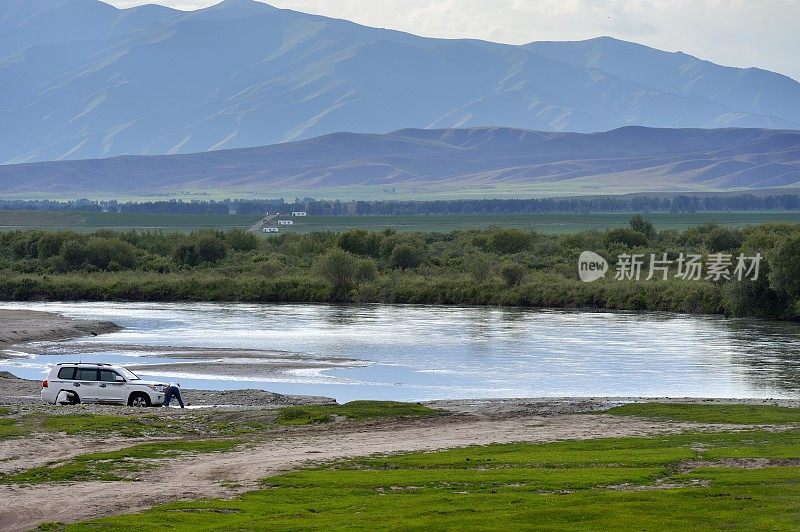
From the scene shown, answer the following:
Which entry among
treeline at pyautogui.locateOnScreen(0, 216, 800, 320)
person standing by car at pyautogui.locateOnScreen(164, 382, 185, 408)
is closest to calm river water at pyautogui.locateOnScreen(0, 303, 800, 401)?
treeline at pyautogui.locateOnScreen(0, 216, 800, 320)

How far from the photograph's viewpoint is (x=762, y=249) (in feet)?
238

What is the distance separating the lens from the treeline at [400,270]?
235ft

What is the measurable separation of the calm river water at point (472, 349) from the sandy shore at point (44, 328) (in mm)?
1291

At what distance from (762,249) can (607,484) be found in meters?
55.0

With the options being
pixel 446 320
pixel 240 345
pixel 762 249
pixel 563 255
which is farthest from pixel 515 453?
pixel 563 255

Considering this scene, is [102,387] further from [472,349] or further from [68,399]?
[472,349]

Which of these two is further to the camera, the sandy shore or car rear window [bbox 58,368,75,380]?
the sandy shore

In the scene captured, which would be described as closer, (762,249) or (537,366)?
(537,366)

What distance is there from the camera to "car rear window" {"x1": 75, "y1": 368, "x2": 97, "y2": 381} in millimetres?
34062

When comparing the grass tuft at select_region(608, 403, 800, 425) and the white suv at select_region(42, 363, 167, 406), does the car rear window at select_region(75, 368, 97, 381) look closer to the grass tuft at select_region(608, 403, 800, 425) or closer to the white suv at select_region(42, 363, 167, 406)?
the white suv at select_region(42, 363, 167, 406)

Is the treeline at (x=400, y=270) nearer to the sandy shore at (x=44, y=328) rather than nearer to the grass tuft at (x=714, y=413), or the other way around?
the sandy shore at (x=44, y=328)

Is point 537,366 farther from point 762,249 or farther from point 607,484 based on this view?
point 762,249

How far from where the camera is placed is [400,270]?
9312 cm

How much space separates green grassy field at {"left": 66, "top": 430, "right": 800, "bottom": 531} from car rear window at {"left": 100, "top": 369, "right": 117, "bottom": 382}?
39.9 ft
